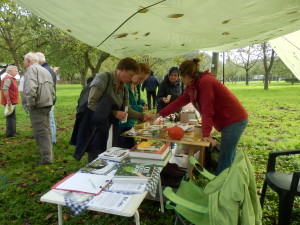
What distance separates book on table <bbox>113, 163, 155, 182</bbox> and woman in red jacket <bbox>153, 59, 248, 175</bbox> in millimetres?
1000

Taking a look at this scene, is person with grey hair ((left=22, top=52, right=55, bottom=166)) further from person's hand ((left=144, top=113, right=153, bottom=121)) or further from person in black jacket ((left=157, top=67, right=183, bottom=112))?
person in black jacket ((left=157, top=67, right=183, bottom=112))

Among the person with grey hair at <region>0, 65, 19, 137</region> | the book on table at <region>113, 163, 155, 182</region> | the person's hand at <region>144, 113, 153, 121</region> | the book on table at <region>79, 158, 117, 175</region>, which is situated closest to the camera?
the book on table at <region>113, 163, 155, 182</region>

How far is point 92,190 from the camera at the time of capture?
1663 mm

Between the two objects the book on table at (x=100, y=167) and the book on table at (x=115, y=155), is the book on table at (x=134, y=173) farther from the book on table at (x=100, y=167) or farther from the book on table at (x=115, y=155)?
the book on table at (x=115, y=155)

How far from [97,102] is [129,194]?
1.28 m

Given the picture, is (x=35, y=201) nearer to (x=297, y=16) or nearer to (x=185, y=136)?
(x=185, y=136)

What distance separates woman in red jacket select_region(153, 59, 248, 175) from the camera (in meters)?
2.59

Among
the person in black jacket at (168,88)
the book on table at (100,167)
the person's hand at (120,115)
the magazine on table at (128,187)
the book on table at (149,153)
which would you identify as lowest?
the magazine on table at (128,187)

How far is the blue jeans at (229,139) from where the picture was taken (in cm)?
279

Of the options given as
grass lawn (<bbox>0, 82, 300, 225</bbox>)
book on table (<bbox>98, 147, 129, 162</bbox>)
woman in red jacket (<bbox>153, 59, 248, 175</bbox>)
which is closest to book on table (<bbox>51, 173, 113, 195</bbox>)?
book on table (<bbox>98, 147, 129, 162</bbox>)

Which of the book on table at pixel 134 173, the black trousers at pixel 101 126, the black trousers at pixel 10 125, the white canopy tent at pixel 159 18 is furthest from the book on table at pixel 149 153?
the black trousers at pixel 10 125

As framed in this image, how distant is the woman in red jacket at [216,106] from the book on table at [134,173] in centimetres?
100

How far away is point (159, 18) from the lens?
85.0 inches

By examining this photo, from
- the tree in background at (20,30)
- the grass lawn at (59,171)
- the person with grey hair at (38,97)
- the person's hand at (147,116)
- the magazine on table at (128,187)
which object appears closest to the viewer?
the magazine on table at (128,187)
